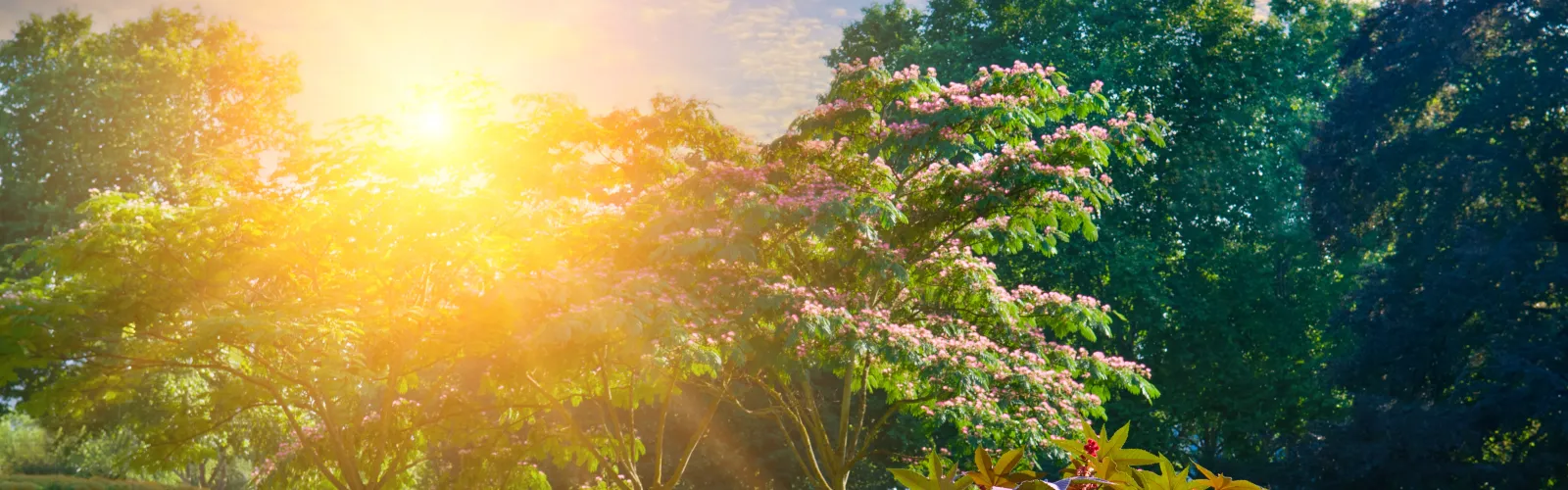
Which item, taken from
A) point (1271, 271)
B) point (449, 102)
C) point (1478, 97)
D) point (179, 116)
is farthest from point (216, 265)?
point (1271, 271)

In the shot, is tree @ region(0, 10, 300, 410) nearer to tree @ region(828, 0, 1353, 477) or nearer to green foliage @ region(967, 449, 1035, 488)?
tree @ region(828, 0, 1353, 477)

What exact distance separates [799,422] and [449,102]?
5579 millimetres

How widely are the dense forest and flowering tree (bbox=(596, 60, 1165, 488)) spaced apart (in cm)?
6

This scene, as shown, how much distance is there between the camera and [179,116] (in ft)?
75.7

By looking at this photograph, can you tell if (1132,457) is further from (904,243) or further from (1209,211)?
(1209,211)

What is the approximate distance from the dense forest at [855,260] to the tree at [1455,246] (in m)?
0.07

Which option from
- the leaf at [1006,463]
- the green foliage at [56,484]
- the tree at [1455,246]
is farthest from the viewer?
the tree at [1455,246]

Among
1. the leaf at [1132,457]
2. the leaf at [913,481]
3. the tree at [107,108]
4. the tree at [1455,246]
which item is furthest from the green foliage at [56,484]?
the tree at [1455,246]

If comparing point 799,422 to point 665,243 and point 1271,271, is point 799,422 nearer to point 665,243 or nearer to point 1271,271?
point 665,243

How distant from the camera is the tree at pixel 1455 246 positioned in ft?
52.5

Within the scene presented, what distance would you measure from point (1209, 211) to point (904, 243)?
13751 mm

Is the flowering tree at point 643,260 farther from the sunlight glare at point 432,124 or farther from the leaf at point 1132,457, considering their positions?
the leaf at point 1132,457

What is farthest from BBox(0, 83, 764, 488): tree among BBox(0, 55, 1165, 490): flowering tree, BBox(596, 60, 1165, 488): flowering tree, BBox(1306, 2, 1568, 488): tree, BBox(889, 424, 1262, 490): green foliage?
BBox(1306, 2, 1568, 488): tree

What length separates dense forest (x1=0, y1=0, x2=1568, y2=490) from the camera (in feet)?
36.5
